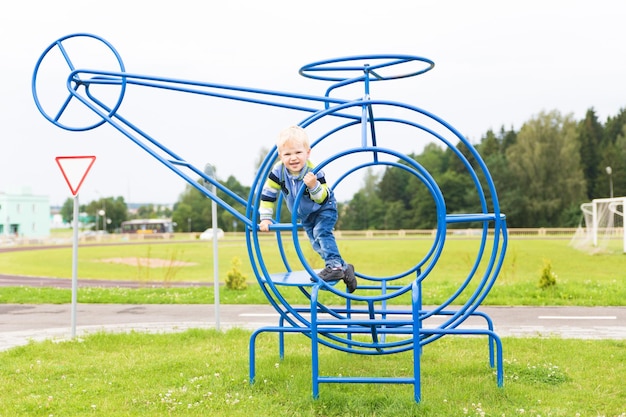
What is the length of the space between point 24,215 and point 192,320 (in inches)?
3149

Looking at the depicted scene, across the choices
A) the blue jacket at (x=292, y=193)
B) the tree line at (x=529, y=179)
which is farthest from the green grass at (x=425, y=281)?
the tree line at (x=529, y=179)

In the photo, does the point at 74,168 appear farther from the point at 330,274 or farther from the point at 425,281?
the point at 425,281

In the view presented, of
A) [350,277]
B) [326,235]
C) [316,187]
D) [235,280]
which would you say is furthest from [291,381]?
[235,280]

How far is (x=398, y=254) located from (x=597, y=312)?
2285cm

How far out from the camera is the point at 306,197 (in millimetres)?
5082

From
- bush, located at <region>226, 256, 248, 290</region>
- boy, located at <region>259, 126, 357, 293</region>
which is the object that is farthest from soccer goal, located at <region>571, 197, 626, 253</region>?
boy, located at <region>259, 126, 357, 293</region>

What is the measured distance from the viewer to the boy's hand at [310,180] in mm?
4762

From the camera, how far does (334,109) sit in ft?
16.1

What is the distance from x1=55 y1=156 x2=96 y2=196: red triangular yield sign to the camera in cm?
830

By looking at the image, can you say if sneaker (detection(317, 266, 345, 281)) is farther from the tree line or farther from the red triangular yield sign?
the tree line

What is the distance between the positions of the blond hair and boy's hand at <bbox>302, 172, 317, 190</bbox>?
25 centimetres

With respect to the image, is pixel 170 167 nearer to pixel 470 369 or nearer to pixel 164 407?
pixel 164 407

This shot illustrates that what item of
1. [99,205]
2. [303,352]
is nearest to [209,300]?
[303,352]

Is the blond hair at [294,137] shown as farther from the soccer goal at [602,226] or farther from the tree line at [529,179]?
the tree line at [529,179]
